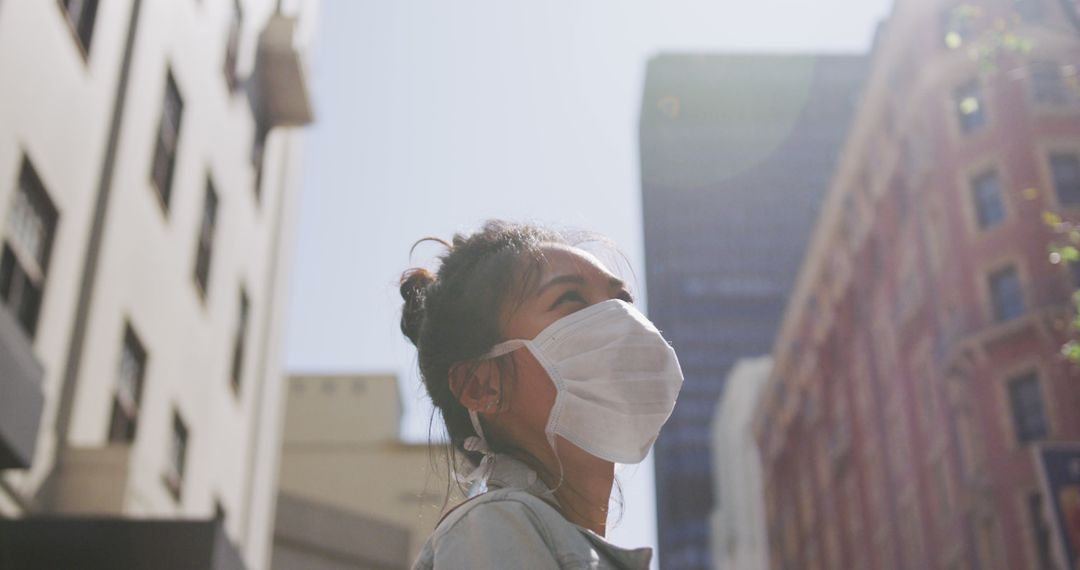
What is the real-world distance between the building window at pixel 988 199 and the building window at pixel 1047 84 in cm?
248

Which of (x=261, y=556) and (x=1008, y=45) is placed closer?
(x=1008, y=45)

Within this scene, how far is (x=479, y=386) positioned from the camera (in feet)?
9.19

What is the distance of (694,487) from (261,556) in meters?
103

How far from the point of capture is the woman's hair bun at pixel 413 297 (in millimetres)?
3137

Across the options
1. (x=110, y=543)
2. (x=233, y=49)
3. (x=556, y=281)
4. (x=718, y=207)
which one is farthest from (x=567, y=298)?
(x=718, y=207)

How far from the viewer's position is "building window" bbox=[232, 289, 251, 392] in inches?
831

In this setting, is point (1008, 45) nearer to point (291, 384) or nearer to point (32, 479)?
point (32, 479)

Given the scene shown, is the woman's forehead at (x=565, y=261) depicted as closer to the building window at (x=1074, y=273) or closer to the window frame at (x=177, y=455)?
the window frame at (x=177, y=455)

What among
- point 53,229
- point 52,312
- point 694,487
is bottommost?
point 52,312

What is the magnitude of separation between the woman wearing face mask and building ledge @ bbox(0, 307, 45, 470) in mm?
7141

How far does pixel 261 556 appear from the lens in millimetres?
22750

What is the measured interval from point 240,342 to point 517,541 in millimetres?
19934

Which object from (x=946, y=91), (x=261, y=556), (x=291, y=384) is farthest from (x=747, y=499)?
(x=261, y=556)

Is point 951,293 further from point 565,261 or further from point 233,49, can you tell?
point 565,261
